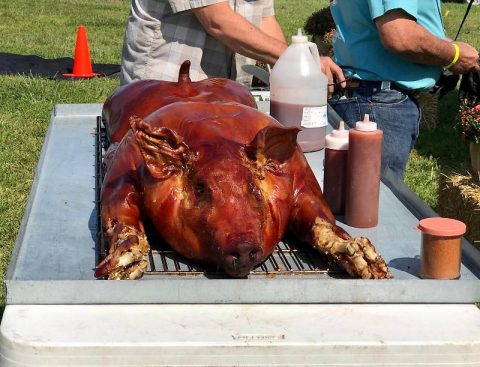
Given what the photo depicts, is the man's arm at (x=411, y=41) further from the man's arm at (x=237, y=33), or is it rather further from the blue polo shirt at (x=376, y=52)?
the man's arm at (x=237, y=33)

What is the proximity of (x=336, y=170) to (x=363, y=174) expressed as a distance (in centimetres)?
14

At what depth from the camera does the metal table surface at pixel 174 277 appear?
1.70 metres

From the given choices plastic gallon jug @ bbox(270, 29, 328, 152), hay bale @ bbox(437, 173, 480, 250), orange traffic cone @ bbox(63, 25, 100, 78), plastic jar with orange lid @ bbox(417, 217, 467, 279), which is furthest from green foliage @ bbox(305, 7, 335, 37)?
plastic jar with orange lid @ bbox(417, 217, 467, 279)

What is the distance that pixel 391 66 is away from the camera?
345 centimetres

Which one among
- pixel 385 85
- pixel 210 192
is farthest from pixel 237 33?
pixel 210 192

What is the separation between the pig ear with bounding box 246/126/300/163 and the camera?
1.82 meters

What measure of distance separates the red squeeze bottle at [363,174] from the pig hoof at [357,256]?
32 cm

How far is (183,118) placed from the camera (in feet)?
6.61

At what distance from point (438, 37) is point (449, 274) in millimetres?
1873

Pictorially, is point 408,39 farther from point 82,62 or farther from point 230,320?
point 82,62

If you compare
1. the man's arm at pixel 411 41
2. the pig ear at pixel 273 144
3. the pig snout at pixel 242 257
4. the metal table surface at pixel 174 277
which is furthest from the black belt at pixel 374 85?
the pig snout at pixel 242 257

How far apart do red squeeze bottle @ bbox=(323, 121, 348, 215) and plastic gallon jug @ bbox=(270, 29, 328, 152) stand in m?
0.49

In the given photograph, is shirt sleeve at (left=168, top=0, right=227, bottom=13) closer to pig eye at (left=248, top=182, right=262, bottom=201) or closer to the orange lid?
pig eye at (left=248, top=182, right=262, bottom=201)

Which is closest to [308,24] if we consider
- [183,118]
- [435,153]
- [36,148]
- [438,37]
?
[435,153]
